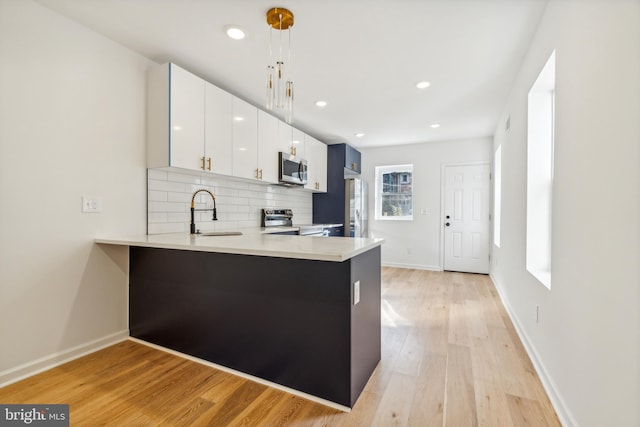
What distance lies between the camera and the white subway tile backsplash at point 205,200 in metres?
2.68

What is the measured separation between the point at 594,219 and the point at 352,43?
1896mm

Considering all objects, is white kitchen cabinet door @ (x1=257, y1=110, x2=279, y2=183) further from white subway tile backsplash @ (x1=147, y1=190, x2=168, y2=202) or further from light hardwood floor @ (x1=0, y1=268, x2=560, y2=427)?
light hardwood floor @ (x1=0, y1=268, x2=560, y2=427)

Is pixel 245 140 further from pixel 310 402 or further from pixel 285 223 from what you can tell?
pixel 310 402

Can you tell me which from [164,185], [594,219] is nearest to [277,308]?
[594,219]

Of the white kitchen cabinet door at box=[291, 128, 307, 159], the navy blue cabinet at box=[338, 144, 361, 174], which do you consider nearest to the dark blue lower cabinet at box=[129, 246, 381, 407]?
the white kitchen cabinet door at box=[291, 128, 307, 159]

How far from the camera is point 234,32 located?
2.16 metres

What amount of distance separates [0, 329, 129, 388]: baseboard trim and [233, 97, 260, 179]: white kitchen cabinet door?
173 cm

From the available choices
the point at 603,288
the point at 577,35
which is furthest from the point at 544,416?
the point at 577,35

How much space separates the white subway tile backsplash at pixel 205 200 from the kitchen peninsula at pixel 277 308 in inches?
20.1

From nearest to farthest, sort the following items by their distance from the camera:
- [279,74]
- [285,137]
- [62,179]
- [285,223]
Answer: [279,74] < [62,179] < [285,137] < [285,223]

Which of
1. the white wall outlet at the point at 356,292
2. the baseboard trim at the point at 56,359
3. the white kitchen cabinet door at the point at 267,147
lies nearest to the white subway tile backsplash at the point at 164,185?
the white kitchen cabinet door at the point at 267,147

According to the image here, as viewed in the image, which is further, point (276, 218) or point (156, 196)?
point (276, 218)

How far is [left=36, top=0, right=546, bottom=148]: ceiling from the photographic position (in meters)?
1.92

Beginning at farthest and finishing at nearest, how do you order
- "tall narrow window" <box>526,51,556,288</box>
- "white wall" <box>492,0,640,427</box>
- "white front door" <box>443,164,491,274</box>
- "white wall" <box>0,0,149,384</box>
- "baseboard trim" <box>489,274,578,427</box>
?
"white front door" <box>443,164,491,274</box> < "tall narrow window" <box>526,51,556,288</box> < "white wall" <box>0,0,149,384</box> < "baseboard trim" <box>489,274,578,427</box> < "white wall" <box>492,0,640,427</box>
